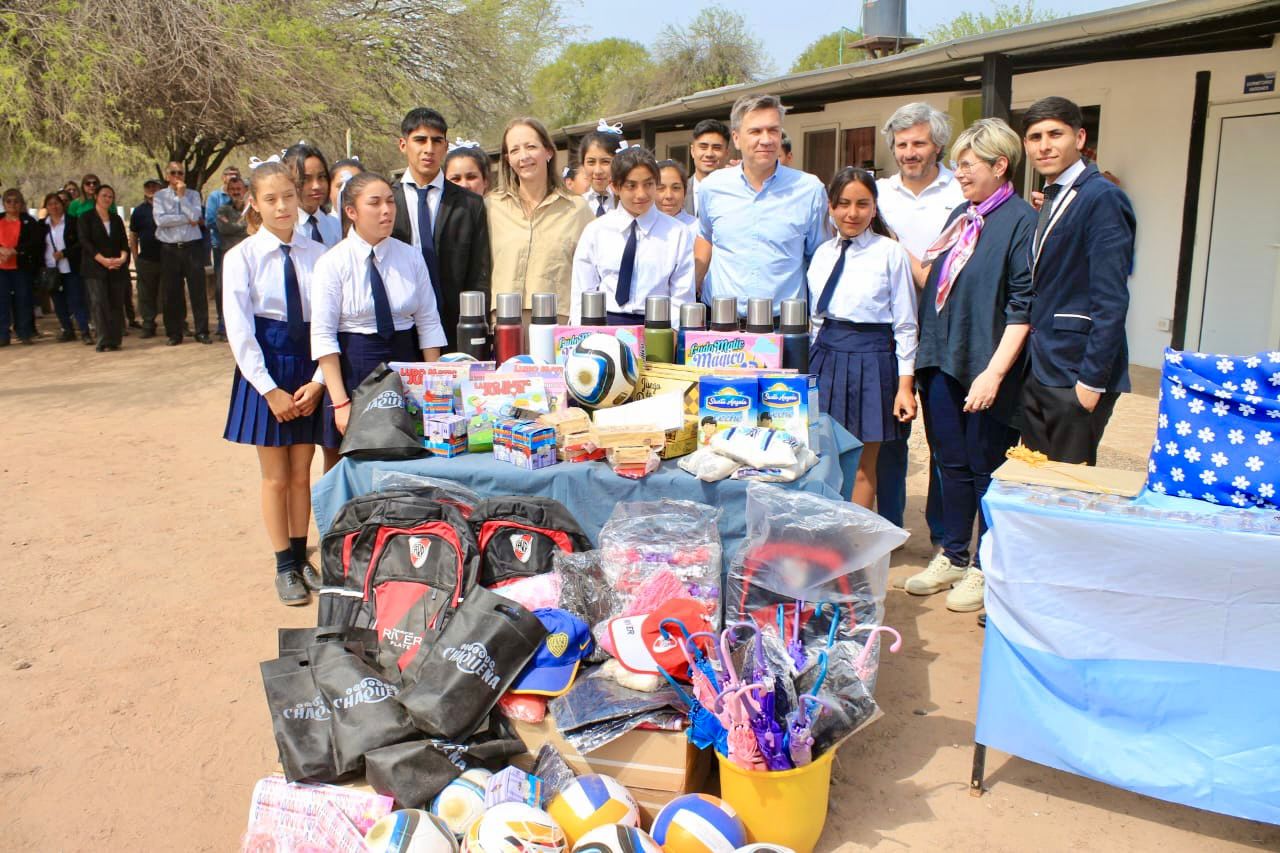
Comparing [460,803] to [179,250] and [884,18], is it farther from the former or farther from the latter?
[884,18]

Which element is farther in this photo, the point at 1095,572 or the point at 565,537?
the point at 565,537

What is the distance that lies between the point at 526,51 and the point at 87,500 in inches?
495

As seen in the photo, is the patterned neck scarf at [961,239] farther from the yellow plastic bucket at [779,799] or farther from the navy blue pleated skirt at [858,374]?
the yellow plastic bucket at [779,799]

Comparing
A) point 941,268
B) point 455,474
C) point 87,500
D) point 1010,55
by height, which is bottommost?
point 87,500

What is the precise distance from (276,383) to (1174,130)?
852cm

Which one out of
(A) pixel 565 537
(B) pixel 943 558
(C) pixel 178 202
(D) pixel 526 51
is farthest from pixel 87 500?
(D) pixel 526 51

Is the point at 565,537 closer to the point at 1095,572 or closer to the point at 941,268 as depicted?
the point at 1095,572

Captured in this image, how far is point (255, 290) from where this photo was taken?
3934 millimetres

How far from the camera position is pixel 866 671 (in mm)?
2797

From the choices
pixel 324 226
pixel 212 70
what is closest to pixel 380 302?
pixel 324 226

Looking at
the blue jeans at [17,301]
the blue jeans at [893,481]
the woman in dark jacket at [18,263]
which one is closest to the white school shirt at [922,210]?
the blue jeans at [893,481]

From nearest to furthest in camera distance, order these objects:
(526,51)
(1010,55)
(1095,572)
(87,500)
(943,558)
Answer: (1095,572), (943,558), (87,500), (1010,55), (526,51)

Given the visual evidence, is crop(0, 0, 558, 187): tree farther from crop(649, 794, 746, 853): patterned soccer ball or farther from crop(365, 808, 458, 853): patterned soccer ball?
crop(649, 794, 746, 853): patterned soccer ball

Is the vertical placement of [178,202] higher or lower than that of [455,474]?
higher
